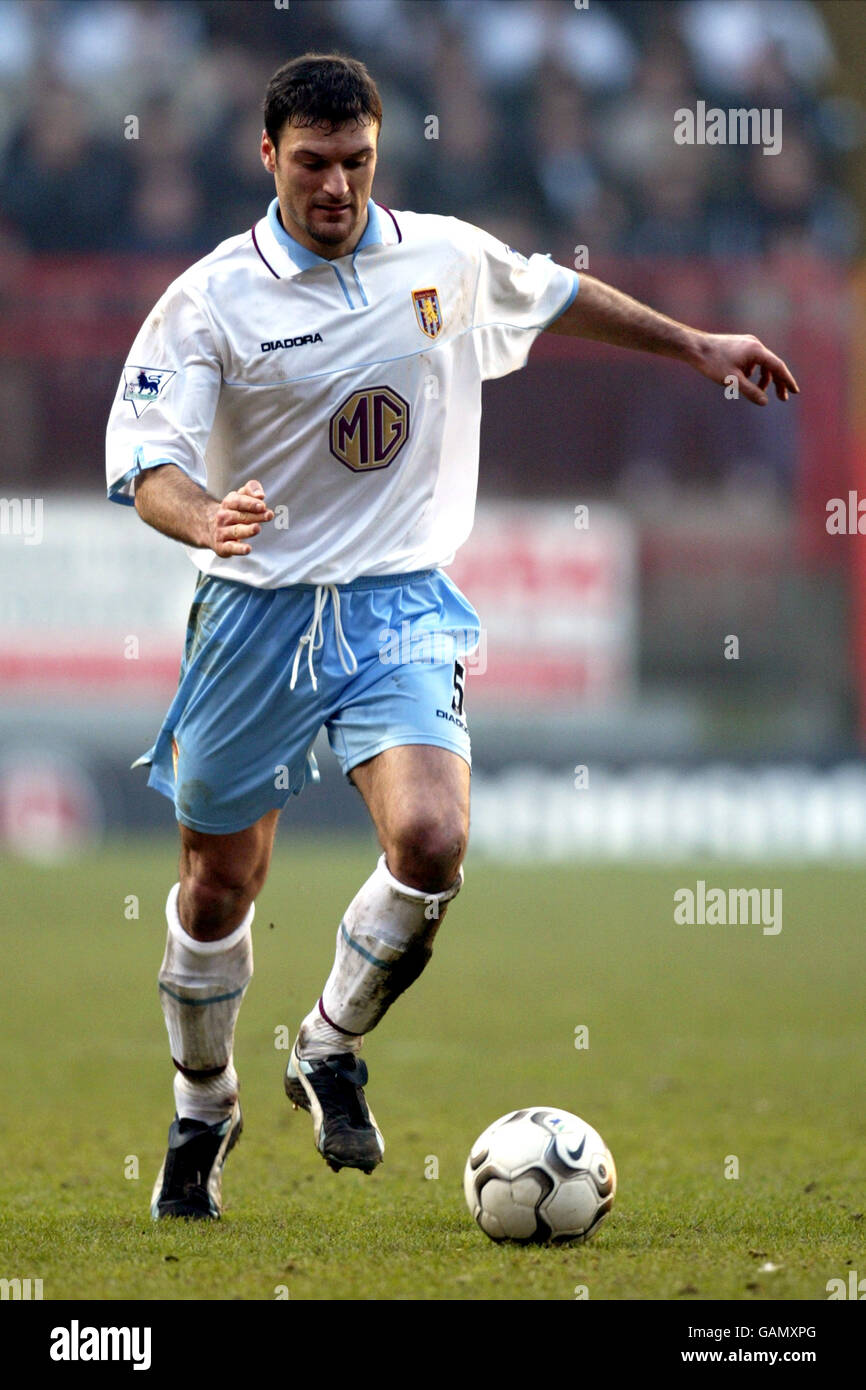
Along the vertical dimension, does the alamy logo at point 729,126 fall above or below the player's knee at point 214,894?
above

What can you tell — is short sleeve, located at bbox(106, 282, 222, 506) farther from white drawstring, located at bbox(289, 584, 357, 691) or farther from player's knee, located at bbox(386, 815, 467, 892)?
player's knee, located at bbox(386, 815, 467, 892)

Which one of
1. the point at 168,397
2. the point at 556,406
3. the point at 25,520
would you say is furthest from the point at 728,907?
the point at 168,397

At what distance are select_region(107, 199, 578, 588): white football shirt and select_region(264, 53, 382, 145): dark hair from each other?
10.8 inches

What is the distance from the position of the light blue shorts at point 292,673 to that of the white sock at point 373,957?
0.33 metres

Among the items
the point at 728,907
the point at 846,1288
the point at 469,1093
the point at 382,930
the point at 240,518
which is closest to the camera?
the point at 846,1288

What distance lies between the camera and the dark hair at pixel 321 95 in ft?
13.6

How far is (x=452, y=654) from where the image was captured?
4.43 m

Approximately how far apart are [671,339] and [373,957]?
62.4 inches

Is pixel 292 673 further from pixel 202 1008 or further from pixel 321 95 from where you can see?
pixel 321 95

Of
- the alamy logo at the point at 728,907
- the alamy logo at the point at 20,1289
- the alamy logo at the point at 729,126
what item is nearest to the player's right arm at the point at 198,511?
the alamy logo at the point at 20,1289

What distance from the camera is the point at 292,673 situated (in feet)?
14.4

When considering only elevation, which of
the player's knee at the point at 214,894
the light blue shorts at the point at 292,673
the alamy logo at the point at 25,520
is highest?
the alamy logo at the point at 25,520

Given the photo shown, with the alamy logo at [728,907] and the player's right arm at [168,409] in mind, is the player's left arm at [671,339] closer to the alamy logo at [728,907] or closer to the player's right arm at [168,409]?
the player's right arm at [168,409]
